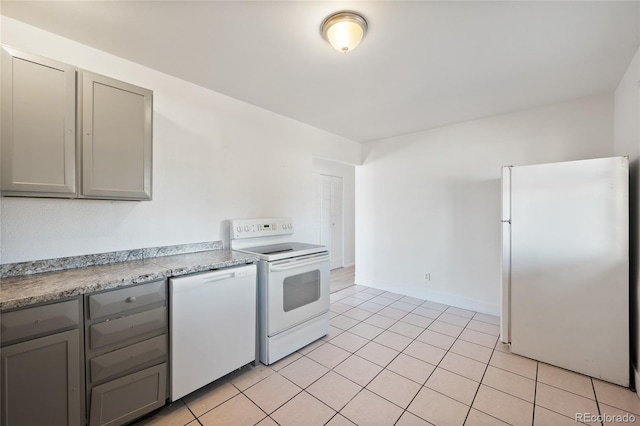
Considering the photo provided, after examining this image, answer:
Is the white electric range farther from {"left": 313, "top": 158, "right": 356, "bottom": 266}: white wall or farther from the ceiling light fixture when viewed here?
{"left": 313, "top": 158, "right": 356, "bottom": 266}: white wall

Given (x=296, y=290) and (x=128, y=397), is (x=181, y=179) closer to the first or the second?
(x=296, y=290)

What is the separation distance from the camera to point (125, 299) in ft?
4.88

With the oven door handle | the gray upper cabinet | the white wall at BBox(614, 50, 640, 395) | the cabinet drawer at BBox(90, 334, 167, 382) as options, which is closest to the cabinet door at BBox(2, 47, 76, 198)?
the gray upper cabinet

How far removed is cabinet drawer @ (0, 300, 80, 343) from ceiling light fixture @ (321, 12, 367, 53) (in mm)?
2041

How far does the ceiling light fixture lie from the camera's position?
5.00 feet

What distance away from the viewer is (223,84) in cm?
239

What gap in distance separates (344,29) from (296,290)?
6.64ft

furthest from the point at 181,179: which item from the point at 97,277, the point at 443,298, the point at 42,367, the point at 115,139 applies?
the point at 443,298

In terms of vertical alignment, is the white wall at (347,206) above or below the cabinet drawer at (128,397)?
above

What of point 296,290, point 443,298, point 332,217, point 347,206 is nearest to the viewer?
point 296,290

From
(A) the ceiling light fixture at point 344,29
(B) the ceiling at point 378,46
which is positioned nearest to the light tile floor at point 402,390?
(A) the ceiling light fixture at point 344,29

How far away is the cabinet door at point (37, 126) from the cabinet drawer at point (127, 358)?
0.98 metres

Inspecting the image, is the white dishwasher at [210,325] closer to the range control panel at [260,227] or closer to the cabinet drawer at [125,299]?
the cabinet drawer at [125,299]

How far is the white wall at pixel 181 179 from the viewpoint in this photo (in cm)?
167
